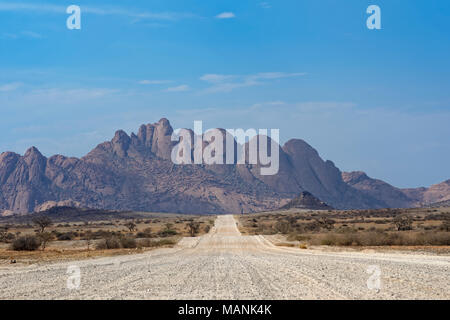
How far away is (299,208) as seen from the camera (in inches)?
6964

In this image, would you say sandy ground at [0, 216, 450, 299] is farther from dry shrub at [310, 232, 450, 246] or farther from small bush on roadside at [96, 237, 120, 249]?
small bush on roadside at [96, 237, 120, 249]

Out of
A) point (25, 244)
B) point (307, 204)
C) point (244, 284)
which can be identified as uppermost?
point (244, 284)

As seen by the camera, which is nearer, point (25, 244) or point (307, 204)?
point (25, 244)

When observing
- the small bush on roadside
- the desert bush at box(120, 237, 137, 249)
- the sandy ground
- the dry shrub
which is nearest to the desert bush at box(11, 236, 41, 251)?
the small bush on roadside

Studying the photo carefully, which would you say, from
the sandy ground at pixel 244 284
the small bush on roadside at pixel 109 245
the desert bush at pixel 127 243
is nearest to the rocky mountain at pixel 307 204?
the desert bush at pixel 127 243

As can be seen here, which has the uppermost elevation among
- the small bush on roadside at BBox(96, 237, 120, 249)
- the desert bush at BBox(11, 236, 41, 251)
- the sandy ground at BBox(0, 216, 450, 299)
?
the sandy ground at BBox(0, 216, 450, 299)

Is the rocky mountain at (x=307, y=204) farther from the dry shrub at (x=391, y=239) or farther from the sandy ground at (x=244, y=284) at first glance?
the sandy ground at (x=244, y=284)

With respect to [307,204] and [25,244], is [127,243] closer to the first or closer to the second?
[25,244]

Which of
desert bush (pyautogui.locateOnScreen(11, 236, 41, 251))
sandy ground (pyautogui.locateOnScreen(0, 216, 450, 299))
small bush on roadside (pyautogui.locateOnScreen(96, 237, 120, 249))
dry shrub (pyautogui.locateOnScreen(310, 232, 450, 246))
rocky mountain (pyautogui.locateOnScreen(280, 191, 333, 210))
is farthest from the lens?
rocky mountain (pyautogui.locateOnScreen(280, 191, 333, 210))

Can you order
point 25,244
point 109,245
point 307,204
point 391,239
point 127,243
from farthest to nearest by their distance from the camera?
point 307,204 → point 127,243 → point 109,245 → point 391,239 → point 25,244

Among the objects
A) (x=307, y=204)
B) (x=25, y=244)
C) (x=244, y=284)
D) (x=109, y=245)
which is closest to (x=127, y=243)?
(x=109, y=245)

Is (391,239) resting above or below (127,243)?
above
